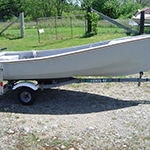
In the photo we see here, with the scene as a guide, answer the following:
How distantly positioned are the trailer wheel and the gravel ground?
14cm

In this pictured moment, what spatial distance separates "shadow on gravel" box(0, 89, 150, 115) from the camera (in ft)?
20.2

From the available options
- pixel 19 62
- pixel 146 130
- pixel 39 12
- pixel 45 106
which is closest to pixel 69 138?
pixel 146 130

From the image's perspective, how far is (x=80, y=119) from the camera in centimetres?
555

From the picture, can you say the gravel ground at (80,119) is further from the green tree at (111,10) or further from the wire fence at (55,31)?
the green tree at (111,10)

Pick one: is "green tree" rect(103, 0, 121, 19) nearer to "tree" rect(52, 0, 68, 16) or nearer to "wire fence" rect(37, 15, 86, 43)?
"tree" rect(52, 0, 68, 16)

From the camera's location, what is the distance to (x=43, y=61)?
6.23 meters

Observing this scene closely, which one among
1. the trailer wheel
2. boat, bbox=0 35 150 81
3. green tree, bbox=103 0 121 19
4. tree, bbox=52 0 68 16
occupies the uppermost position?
tree, bbox=52 0 68 16

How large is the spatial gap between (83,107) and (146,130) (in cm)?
180

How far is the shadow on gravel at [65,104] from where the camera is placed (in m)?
6.16

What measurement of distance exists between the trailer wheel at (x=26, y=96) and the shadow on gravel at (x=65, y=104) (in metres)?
0.12

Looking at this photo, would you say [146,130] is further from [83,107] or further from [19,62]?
[19,62]

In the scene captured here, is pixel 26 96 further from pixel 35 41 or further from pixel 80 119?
pixel 35 41

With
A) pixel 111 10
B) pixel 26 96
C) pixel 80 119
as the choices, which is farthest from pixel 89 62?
pixel 111 10

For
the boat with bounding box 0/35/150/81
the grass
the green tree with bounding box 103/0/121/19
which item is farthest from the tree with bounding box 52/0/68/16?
the boat with bounding box 0/35/150/81
